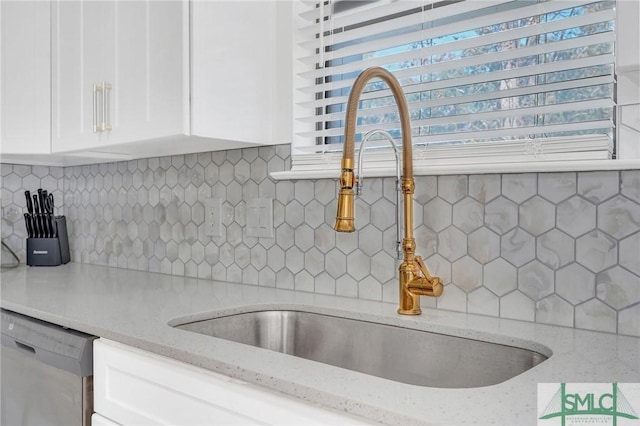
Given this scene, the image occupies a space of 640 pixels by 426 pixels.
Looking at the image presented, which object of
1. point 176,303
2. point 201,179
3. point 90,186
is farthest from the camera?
point 90,186

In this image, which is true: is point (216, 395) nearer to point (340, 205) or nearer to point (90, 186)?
point (340, 205)

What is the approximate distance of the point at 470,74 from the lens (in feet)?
4.50

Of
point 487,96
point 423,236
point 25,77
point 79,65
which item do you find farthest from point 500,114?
point 25,77

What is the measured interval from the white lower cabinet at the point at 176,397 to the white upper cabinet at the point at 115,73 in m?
0.65

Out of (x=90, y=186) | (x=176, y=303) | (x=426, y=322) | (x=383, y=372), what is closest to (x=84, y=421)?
(x=176, y=303)

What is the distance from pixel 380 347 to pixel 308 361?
1.30ft

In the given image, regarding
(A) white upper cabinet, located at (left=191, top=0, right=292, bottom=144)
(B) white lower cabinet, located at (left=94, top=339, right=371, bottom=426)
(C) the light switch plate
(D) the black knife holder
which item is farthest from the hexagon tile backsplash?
(B) white lower cabinet, located at (left=94, top=339, right=371, bottom=426)

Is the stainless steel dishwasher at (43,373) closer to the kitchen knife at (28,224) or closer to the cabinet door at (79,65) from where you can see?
the cabinet door at (79,65)

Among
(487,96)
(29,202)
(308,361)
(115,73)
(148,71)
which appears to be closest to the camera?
(308,361)

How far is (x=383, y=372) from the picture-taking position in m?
1.27

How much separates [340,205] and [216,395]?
0.44 metres

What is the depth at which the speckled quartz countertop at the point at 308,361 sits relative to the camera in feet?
2.44

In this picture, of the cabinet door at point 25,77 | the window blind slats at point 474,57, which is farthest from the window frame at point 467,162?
the cabinet door at point 25,77

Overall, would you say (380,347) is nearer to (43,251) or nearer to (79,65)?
(79,65)
